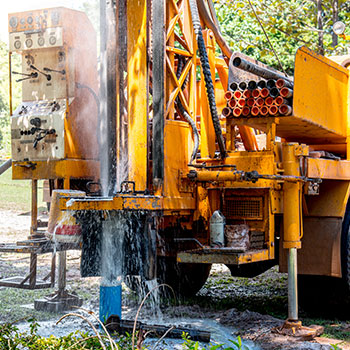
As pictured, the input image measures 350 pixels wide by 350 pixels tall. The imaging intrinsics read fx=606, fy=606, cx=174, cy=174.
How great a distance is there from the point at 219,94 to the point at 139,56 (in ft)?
7.06

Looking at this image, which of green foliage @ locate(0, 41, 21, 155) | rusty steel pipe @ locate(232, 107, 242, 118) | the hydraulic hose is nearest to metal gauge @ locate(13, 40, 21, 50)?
the hydraulic hose

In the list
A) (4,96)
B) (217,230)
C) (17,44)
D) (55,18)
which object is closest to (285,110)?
(217,230)

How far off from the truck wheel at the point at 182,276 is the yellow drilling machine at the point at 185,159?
52.0 inches

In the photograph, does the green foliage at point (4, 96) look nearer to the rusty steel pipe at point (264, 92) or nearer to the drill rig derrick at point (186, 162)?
the drill rig derrick at point (186, 162)

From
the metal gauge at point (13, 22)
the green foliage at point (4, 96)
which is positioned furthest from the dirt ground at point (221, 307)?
the green foliage at point (4, 96)

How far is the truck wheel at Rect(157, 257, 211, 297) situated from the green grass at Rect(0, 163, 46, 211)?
11.2 metres

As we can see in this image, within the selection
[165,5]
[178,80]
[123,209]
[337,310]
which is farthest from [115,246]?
[337,310]

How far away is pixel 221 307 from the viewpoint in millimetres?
6730

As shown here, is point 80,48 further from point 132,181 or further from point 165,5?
point 132,181

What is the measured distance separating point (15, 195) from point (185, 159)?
53.4ft

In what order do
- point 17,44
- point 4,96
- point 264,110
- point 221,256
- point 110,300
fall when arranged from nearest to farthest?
point 221,256, point 110,300, point 264,110, point 17,44, point 4,96

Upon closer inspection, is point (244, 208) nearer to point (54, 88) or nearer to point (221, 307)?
point (221, 307)

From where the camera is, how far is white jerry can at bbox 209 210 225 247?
199 inches

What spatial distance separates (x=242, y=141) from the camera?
6.62 metres
